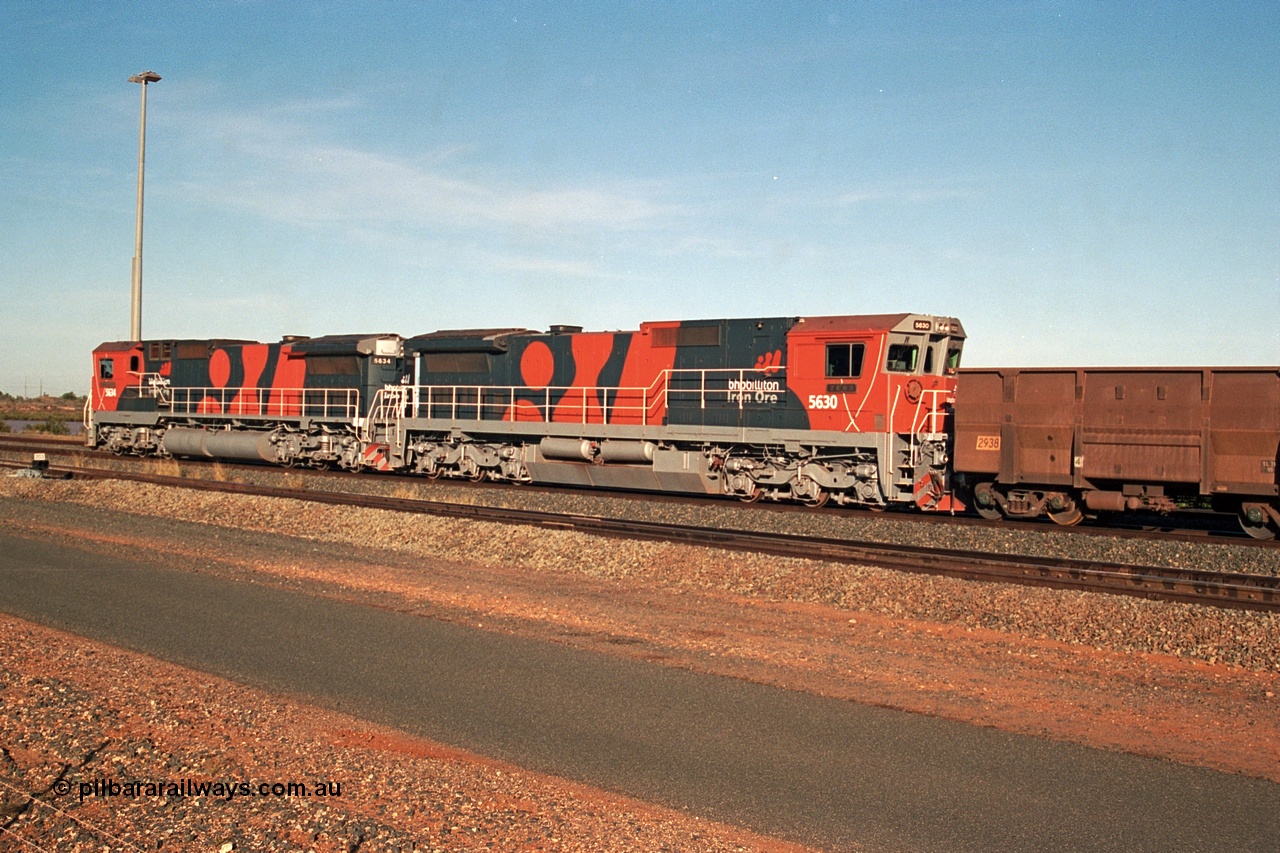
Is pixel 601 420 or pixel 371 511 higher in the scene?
pixel 601 420

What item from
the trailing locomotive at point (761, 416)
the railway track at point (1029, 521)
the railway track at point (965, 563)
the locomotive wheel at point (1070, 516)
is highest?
the trailing locomotive at point (761, 416)

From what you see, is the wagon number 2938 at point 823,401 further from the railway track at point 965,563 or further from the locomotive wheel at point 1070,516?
the locomotive wheel at point 1070,516

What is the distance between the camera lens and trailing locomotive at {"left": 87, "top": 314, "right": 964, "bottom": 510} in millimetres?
18781

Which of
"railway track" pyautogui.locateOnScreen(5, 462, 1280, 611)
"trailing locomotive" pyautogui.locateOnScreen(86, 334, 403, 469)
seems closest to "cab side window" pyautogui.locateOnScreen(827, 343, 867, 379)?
"railway track" pyautogui.locateOnScreen(5, 462, 1280, 611)

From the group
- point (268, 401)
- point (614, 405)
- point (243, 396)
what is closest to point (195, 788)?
point (614, 405)

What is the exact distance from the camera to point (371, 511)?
18891mm

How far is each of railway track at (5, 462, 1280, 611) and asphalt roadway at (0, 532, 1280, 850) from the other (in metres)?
5.52

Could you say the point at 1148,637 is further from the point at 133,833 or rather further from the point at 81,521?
the point at 81,521

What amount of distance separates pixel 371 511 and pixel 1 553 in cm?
601

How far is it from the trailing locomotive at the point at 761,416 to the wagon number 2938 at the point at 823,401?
0.12ft

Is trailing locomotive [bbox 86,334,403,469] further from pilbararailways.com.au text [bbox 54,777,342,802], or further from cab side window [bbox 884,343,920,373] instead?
pilbararailways.com.au text [bbox 54,777,342,802]

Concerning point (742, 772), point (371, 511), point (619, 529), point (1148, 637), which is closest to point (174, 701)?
point (742, 772)

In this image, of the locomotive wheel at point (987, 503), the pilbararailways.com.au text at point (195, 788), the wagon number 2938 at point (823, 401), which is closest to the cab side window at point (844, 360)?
the wagon number 2938 at point (823, 401)

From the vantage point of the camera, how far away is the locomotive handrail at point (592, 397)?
20.7 m
